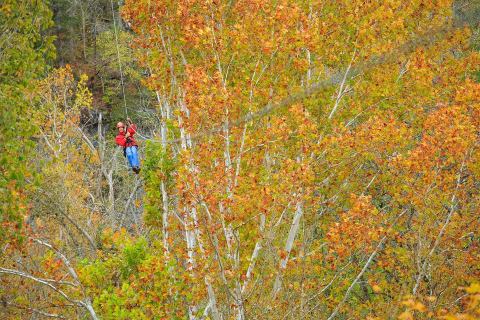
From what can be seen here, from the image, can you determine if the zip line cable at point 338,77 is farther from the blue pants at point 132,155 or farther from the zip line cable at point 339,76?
the blue pants at point 132,155

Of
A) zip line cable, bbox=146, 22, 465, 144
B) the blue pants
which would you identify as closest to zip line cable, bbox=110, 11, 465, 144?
zip line cable, bbox=146, 22, 465, 144

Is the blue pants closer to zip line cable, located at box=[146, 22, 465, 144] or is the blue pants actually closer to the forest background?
the forest background

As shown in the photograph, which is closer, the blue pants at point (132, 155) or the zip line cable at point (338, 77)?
the zip line cable at point (338, 77)

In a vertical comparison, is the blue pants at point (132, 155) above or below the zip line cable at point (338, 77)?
below

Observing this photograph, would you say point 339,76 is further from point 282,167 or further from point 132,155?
point 132,155

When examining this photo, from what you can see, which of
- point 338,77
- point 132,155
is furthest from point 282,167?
point 132,155

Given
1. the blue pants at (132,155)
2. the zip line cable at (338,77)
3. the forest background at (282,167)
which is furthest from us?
the blue pants at (132,155)

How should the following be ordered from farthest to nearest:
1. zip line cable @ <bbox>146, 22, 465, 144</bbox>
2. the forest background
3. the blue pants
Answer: the blue pants < zip line cable @ <bbox>146, 22, 465, 144</bbox> < the forest background

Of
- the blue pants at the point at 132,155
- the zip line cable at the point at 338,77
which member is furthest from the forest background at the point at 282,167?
the blue pants at the point at 132,155

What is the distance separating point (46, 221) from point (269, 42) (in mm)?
11252

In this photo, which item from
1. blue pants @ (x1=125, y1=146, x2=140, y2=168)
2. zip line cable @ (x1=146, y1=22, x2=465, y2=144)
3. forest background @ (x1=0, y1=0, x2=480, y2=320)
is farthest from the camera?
blue pants @ (x1=125, y1=146, x2=140, y2=168)

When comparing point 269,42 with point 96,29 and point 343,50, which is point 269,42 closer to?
point 343,50

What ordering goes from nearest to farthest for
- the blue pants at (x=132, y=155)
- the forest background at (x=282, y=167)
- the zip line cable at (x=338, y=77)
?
1. the forest background at (x=282, y=167)
2. the zip line cable at (x=338, y=77)
3. the blue pants at (x=132, y=155)

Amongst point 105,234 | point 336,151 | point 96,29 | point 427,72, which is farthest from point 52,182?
point 96,29
